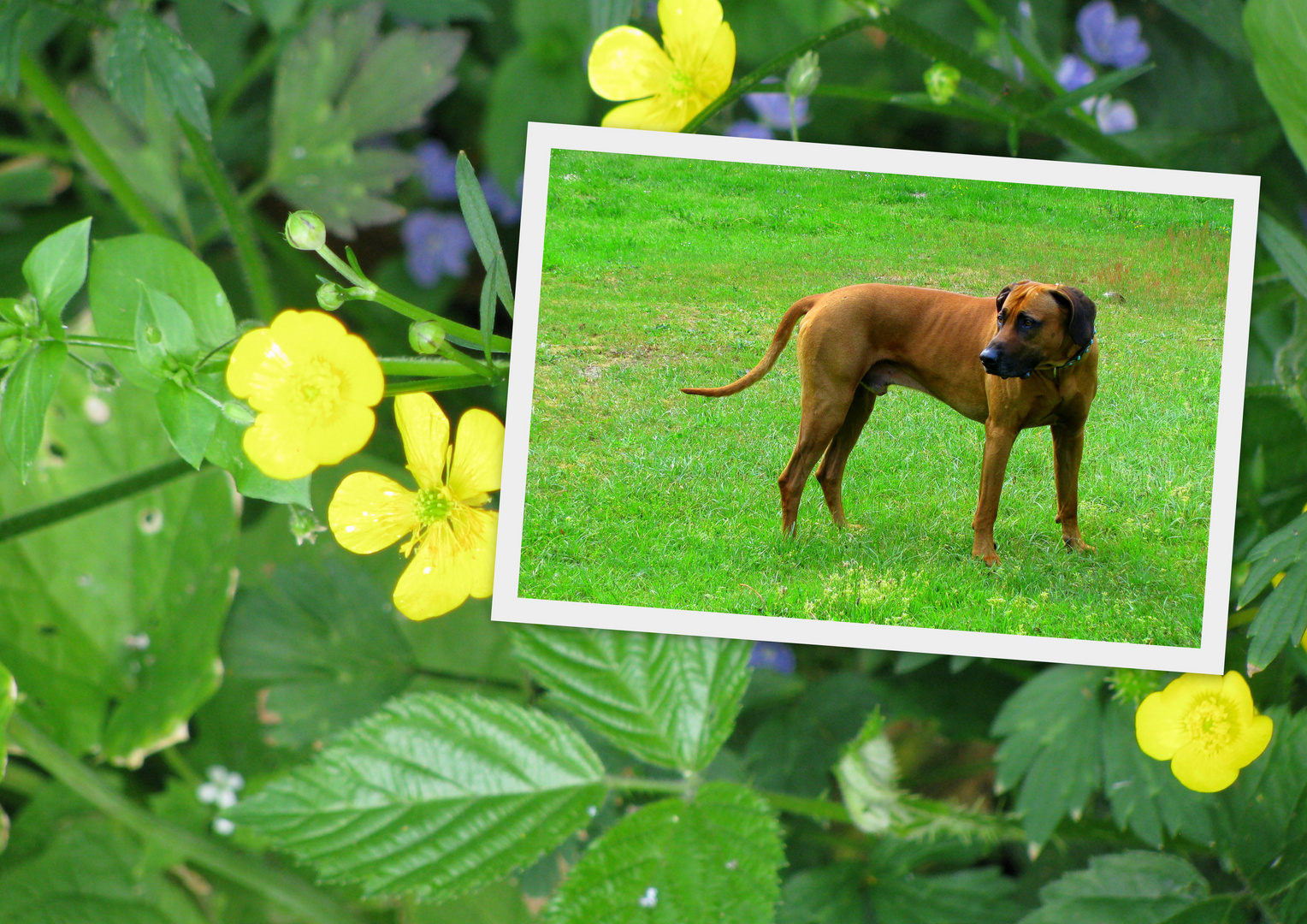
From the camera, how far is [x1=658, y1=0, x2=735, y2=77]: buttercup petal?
913mm

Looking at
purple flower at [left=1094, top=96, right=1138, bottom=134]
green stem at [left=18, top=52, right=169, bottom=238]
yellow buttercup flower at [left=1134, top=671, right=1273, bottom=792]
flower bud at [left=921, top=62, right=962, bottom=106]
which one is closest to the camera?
yellow buttercup flower at [left=1134, top=671, right=1273, bottom=792]

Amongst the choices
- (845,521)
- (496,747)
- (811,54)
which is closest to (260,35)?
(811,54)

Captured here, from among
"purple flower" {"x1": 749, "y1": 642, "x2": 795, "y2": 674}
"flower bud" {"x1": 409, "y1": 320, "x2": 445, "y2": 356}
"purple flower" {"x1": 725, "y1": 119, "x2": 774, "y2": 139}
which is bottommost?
"purple flower" {"x1": 749, "y1": 642, "x2": 795, "y2": 674}

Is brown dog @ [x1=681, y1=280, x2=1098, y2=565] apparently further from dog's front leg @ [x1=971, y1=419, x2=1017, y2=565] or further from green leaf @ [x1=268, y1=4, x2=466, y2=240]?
green leaf @ [x1=268, y1=4, x2=466, y2=240]

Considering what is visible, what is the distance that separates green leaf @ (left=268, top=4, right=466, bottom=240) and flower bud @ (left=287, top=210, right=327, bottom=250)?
3.28ft

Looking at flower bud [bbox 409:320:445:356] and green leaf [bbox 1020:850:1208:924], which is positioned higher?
flower bud [bbox 409:320:445:356]

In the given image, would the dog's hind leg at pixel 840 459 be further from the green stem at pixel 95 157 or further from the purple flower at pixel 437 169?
the purple flower at pixel 437 169

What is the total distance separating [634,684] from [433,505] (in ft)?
1.40

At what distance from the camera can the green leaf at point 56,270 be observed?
0.82 metres

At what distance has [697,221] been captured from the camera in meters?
0.89

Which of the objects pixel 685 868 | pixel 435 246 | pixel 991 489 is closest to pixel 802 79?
pixel 991 489

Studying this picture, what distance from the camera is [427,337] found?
0.77m

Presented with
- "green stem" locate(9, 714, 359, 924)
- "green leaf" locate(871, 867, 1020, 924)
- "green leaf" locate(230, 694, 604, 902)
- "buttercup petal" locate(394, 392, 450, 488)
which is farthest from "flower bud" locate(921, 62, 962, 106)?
"green stem" locate(9, 714, 359, 924)

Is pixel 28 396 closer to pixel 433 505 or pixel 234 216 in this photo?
pixel 433 505
